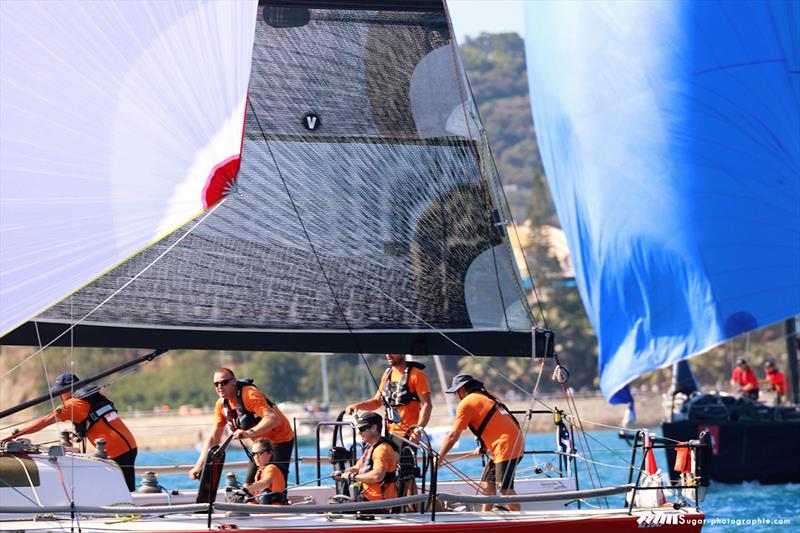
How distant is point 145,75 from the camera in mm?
8062

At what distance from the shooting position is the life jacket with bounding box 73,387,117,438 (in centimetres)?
1034

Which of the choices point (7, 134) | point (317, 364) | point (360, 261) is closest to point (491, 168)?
point (360, 261)

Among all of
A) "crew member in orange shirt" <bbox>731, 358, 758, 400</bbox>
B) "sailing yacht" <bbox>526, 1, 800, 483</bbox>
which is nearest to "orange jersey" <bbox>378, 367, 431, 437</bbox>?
"sailing yacht" <bbox>526, 1, 800, 483</bbox>

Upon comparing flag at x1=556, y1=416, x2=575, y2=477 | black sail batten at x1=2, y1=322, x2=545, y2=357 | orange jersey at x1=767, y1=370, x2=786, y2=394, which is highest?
orange jersey at x1=767, y1=370, x2=786, y2=394

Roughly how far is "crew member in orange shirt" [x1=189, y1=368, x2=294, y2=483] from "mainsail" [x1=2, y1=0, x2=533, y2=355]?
2.48 feet

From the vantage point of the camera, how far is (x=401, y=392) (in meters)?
10.7

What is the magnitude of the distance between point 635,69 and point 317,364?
143 feet

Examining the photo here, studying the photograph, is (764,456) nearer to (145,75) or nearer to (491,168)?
(491,168)

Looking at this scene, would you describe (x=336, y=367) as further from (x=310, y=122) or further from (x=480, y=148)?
(x=310, y=122)

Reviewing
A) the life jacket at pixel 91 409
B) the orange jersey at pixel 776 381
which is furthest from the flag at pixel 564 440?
the orange jersey at pixel 776 381

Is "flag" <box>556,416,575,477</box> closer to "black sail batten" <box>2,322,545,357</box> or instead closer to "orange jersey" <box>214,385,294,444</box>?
"black sail batten" <box>2,322,545,357</box>

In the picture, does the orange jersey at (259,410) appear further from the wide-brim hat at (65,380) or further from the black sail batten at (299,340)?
the wide-brim hat at (65,380)

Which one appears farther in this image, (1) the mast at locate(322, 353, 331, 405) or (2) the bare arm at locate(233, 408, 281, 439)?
(1) the mast at locate(322, 353, 331, 405)

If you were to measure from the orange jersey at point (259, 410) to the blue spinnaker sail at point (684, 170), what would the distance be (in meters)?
9.30
